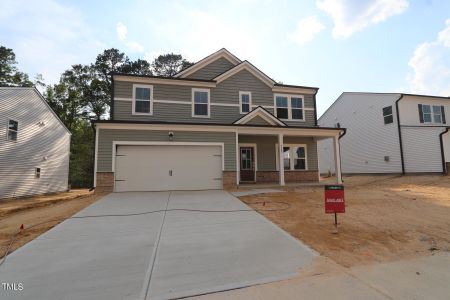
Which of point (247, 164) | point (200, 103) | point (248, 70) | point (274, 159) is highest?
point (248, 70)

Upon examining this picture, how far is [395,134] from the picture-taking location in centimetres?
1856

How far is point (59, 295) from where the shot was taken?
2930mm

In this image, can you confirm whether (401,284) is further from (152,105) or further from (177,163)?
(152,105)

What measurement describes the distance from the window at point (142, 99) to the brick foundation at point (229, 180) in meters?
5.65

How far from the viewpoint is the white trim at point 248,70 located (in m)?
15.2

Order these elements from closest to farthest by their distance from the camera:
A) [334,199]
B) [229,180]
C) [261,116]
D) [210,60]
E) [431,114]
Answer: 1. [334,199]
2. [229,180]
3. [261,116]
4. [210,60]
5. [431,114]

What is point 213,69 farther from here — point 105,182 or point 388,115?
point 388,115

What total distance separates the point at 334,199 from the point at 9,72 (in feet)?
125

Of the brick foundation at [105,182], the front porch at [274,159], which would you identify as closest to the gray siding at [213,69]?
the front porch at [274,159]

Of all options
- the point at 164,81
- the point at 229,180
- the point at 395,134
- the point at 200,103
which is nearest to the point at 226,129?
the point at 229,180

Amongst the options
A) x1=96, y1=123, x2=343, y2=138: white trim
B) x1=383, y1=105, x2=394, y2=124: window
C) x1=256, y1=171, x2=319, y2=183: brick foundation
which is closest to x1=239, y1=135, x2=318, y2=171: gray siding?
x1=256, y1=171, x2=319, y2=183: brick foundation

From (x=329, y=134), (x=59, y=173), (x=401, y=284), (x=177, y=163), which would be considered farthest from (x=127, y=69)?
(x=401, y=284)

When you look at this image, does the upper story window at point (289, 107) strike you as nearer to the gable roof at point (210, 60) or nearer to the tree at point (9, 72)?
the gable roof at point (210, 60)

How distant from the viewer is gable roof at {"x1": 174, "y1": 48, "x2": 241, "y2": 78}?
1546 centimetres
